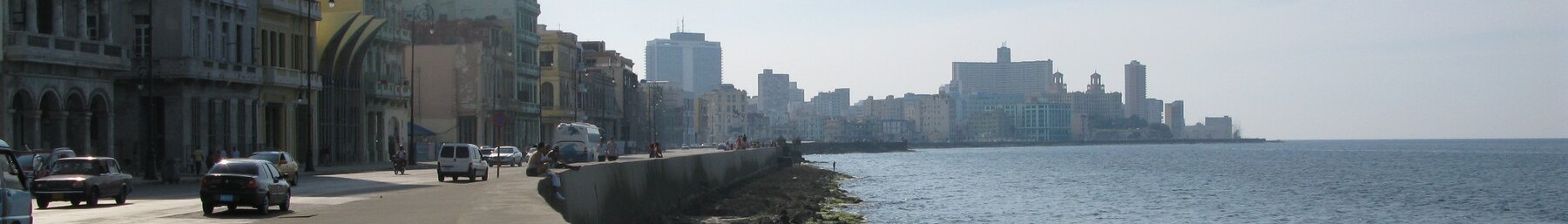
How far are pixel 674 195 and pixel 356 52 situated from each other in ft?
76.5

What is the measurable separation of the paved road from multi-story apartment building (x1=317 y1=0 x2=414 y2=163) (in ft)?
A: 99.7

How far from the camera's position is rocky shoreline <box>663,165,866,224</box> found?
48.9 m

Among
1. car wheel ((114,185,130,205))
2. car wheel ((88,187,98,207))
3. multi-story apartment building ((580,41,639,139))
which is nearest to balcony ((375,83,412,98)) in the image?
multi-story apartment building ((580,41,639,139))

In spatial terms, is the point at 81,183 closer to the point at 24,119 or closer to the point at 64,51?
the point at 24,119

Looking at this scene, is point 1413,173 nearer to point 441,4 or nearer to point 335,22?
point 441,4

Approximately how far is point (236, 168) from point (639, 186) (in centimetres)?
1840

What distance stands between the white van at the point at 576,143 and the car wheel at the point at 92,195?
1852 inches

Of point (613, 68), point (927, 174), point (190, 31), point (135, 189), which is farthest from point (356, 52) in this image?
point (613, 68)

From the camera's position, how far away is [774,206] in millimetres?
58969

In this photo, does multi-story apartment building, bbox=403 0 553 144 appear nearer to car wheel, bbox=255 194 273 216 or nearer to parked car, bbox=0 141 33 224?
car wheel, bbox=255 194 273 216

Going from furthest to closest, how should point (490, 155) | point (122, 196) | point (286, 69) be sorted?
point (490, 155)
point (286, 69)
point (122, 196)

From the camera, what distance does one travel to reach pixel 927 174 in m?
119

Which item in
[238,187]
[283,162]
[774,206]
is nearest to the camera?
[238,187]

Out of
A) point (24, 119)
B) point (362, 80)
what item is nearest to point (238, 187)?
point (24, 119)
